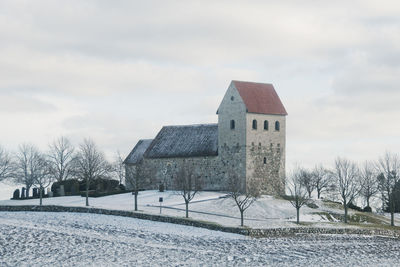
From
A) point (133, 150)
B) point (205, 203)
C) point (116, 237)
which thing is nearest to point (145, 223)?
point (116, 237)

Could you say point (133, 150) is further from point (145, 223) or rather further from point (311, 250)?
point (311, 250)

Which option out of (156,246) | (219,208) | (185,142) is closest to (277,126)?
(185,142)

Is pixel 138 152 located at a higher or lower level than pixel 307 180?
higher

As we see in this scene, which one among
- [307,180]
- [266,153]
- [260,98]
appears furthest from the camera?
[307,180]

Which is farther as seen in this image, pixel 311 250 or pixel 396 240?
pixel 396 240

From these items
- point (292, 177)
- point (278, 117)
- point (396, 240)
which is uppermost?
point (278, 117)

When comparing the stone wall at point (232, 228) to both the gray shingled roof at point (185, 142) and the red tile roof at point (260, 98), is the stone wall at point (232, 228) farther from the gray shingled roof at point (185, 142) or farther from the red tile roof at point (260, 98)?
the gray shingled roof at point (185, 142)

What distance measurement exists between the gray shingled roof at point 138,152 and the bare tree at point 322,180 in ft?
73.3

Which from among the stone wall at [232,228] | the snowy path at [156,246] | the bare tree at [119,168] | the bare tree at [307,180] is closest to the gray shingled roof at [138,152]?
the bare tree at [119,168]

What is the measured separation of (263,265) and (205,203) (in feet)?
109

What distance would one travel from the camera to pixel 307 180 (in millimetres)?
83000

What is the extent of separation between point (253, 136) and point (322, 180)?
771 inches

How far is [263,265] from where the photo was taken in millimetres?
36281

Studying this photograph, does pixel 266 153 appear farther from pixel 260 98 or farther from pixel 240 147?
pixel 260 98
